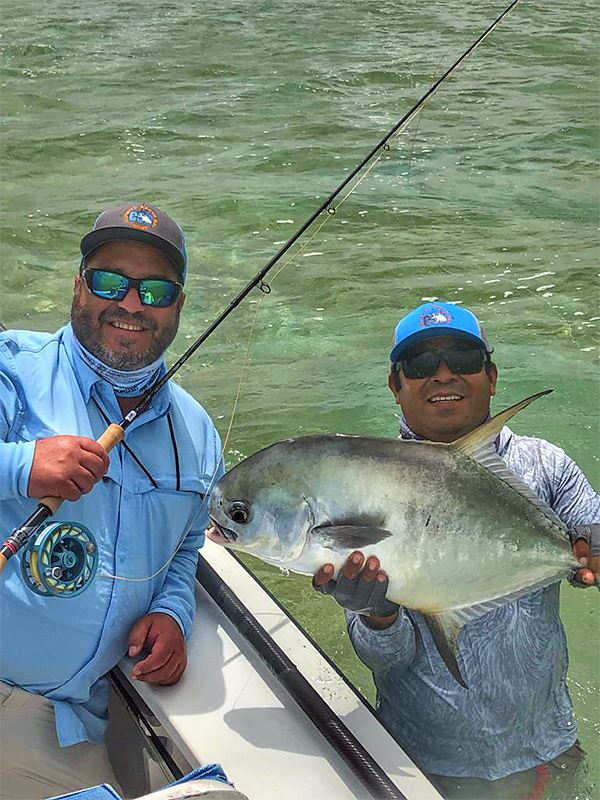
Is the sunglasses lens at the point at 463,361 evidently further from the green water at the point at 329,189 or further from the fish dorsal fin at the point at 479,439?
the green water at the point at 329,189

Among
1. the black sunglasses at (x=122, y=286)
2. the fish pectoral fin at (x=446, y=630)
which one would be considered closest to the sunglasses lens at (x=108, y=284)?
the black sunglasses at (x=122, y=286)

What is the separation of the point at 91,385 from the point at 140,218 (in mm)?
458

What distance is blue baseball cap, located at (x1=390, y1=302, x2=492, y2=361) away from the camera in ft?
7.23

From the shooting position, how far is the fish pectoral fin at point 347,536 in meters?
1.75

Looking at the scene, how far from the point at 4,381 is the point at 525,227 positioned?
245 inches

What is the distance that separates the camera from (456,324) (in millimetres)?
2213

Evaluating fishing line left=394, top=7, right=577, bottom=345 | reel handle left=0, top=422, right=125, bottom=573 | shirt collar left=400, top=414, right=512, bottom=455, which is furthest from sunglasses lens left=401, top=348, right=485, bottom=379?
fishing line left=394, top=7, right=577, bottom=345

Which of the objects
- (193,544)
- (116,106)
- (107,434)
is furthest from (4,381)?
(116,106)

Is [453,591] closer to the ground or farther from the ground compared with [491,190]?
farther from the ground

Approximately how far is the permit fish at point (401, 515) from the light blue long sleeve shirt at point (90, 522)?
53 cm

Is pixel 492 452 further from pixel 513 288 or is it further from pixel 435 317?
pixel 513 288

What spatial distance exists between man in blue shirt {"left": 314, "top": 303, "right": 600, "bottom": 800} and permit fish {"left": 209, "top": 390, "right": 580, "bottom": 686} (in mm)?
276

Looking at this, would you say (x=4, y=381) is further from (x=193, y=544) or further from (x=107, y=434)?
(x=193, y=544)

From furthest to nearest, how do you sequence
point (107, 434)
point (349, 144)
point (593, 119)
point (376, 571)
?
point (593, 119) → point (349, 144) → point (107, 434) → point (376, 571)
